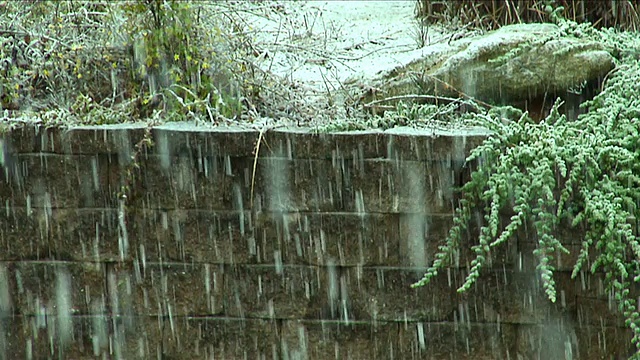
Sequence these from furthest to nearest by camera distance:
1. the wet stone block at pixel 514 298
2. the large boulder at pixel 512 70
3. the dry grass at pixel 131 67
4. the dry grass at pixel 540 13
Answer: the dry grass at pixel 540 13, the large boulder at pixel 512 70, the dry grass at pixel 131 67, the wet stone block at pixel 514 298

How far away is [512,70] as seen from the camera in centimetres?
414

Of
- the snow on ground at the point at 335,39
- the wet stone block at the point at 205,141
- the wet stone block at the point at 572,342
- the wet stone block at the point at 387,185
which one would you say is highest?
the snow on ground at the point at 335,39

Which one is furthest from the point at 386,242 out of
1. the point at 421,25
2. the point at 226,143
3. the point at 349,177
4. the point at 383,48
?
the point at 421,25

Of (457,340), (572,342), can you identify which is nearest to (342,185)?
(457,340)

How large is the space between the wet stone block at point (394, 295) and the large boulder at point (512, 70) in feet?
3.71

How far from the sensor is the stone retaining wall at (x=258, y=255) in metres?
3.37

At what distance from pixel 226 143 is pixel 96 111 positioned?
75 cm

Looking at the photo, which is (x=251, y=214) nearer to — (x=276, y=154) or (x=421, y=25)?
(x=276, y=154)

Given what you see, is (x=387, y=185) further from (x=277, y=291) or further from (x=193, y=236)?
(x=193, y=236)

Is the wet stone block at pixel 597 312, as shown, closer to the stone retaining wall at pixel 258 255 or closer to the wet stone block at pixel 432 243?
the stone retaining wall at pixel 258 255

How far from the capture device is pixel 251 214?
3447mm

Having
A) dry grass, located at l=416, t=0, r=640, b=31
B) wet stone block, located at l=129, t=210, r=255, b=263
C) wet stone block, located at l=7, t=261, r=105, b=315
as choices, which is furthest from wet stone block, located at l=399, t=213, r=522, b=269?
dry grass, located at l=416, t=0, r=640, b=31

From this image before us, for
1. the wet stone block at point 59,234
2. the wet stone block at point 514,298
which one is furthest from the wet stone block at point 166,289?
the wet stone block at point 514,298

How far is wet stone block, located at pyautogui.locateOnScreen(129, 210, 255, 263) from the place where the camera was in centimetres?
346
